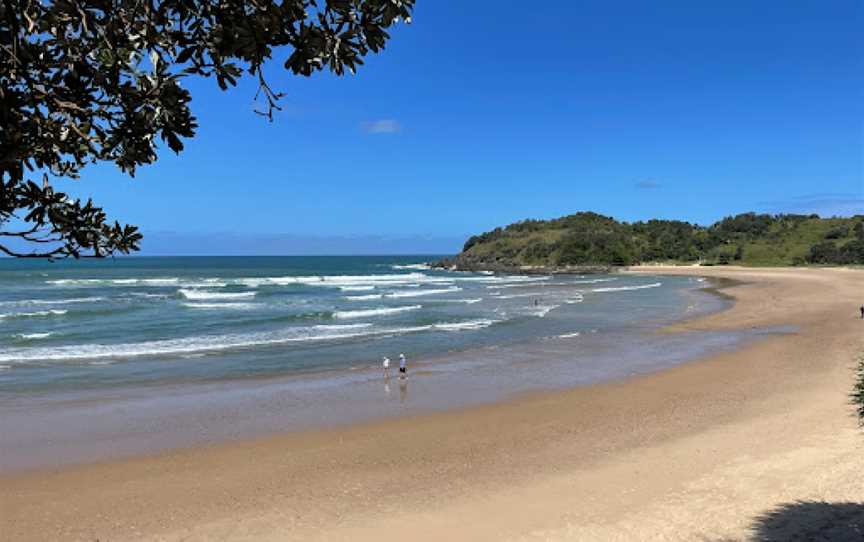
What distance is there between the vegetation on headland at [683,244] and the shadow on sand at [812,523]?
88368 millimetres

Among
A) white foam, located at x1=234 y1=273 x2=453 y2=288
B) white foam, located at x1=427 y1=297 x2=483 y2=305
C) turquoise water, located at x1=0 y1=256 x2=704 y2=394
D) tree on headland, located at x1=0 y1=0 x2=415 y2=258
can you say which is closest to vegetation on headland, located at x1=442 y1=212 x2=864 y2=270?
white foam, located at x1=234 y1=273 x2=453 y2=288

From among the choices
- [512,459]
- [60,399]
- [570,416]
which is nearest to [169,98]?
[512,459]

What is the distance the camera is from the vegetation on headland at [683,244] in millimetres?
91062

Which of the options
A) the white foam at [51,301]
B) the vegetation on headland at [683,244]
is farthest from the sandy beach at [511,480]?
the vegetation on headland at [683,244]

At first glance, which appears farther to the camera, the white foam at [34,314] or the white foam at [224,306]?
the white foam at [224,306]

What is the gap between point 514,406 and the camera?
51.9ft

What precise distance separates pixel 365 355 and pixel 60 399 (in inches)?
404

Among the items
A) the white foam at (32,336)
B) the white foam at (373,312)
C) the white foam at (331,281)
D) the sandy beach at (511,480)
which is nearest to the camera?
the sandy beach at (511,480)

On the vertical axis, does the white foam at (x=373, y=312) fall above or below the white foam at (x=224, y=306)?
below

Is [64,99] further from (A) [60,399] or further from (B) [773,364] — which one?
(B) [773,364]

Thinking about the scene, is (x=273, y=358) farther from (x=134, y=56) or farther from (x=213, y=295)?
(x=213, y=295)

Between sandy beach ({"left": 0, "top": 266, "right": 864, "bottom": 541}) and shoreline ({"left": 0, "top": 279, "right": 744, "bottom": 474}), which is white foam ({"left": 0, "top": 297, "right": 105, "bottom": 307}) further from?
sandy beach ({"left": 0, "top": 266, "right": 864, "bottom": 541})

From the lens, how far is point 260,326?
32.3m

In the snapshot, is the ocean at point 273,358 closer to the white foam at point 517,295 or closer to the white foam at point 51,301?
the white foam at point 51,301
